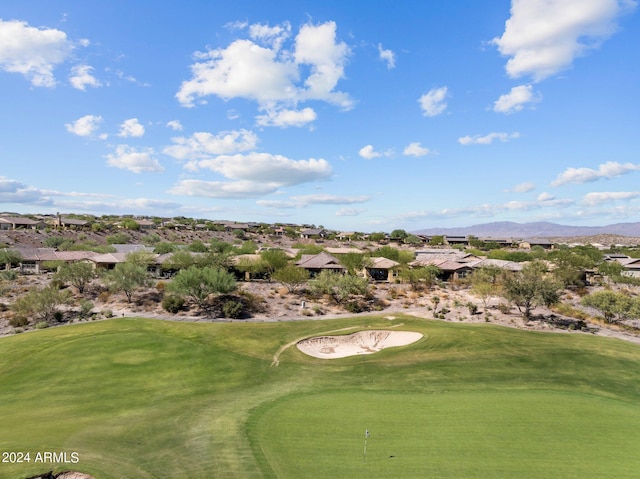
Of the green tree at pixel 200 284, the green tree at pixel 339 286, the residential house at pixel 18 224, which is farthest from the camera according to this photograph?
the residential house at pixel 18 224

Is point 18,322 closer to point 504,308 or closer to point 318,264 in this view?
point 318,264

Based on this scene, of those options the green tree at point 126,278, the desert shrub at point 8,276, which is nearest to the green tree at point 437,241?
the green tree at point 126,278

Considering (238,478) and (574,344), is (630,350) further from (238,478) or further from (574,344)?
(238,478)

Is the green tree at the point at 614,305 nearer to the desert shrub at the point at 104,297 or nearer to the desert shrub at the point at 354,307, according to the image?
the desert shrub at the point at 354,307

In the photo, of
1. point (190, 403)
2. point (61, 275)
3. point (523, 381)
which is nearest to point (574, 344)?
point (523, 381)

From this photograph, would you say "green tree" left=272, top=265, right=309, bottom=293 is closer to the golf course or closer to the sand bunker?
the golf course

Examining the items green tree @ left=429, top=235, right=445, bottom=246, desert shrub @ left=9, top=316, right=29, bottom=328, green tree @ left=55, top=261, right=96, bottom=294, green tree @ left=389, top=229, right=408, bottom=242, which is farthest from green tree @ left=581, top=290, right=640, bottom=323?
green tree @ left=389, top=229, right=408, bottom=242
